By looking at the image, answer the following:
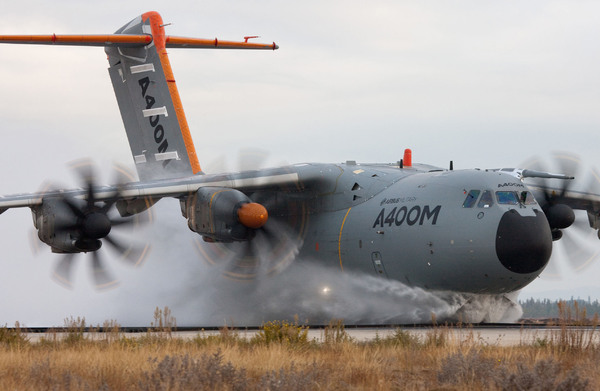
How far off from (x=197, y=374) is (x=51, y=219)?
1131cm

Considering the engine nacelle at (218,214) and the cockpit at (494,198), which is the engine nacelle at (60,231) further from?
the cockpit at (494,198)

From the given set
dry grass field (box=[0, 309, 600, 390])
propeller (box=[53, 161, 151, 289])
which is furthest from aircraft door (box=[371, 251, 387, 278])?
dry grass field (box=[0, 309, 600, 390])

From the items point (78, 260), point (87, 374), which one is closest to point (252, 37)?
point (78, 260)

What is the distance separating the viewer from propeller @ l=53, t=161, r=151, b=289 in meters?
18.8

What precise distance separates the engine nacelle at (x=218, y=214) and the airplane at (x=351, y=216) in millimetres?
27

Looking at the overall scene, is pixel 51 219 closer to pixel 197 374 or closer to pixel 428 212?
pixel 428 212

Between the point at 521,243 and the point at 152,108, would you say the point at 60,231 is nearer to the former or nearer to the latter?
the point at 152,108

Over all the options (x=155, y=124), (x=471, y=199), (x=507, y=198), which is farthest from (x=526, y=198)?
(x=155, y=124)

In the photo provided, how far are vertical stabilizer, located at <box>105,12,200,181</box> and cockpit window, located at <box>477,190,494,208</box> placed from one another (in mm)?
9494

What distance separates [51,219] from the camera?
18859mm

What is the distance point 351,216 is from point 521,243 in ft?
14.8

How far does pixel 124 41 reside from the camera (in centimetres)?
2464

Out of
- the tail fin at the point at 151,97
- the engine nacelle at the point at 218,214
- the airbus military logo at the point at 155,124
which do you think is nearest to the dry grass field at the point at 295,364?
the engine nacelle at the point at 218,214

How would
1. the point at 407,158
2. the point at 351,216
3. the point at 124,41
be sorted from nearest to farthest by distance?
the point at 351,216, the point at 407,158, the point at 124,41
